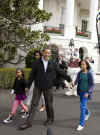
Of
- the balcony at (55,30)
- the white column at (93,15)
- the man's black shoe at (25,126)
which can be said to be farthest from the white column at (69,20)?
the man's black shoe at (25,126)

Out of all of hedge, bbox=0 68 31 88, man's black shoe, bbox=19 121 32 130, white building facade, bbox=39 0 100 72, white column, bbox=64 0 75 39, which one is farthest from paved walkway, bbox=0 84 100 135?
white column, bbox=64 0 75 39

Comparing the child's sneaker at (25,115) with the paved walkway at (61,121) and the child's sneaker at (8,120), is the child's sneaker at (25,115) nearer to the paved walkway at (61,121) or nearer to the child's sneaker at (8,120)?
the paved walkway at (61,121)

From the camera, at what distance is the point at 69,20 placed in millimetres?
28656

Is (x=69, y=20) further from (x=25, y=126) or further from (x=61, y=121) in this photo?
(x=25, y=126)

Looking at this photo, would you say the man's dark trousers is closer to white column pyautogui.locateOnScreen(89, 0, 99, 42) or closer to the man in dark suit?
the man in dark suit

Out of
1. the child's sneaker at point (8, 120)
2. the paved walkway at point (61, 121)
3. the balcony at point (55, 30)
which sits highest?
the balcony at point (55, 30)

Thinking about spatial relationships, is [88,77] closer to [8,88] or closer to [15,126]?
[15,126]

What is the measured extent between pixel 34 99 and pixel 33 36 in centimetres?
902

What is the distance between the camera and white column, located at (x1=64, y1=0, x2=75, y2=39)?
2853 cm

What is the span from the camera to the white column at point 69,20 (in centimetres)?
2853

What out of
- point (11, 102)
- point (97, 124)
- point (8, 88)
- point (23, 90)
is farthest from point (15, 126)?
point (8, 88)

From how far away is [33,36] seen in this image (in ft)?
49.1

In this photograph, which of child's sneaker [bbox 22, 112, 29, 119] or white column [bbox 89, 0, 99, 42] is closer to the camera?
child's sneaker [bbox 22, 112, 29, 119]

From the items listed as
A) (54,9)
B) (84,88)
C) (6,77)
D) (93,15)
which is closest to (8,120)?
(84,88)
